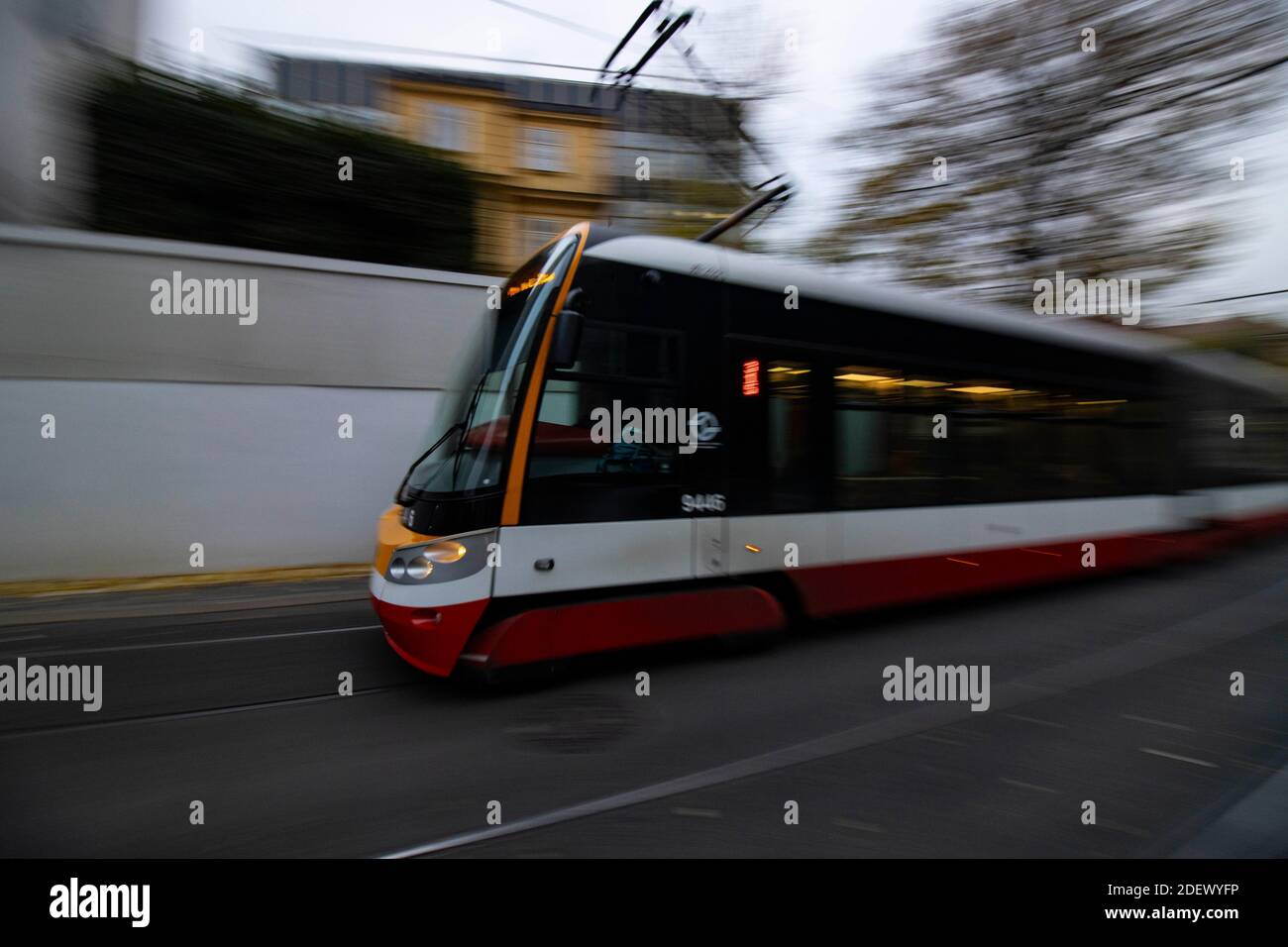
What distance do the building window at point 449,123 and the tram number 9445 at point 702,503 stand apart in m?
19.8

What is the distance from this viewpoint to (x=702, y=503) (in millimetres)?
4949

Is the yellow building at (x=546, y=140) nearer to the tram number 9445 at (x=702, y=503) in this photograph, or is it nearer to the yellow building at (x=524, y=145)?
the yellow building at (x=524, y=145)

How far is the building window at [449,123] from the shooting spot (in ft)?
69.0

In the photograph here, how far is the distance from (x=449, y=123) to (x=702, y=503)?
2066 centimetres

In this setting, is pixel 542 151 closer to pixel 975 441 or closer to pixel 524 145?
pixel 524 145

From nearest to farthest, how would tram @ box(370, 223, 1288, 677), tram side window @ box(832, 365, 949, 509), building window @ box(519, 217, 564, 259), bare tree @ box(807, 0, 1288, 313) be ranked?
1. tram @ box(370, 223, 1288, 677)
2. tram side window @ box(832, 365, 949, 509)
3. bare tree @ box(807, 0, 1288, 313)
4. building window @ box(519, 217, 564, 259)

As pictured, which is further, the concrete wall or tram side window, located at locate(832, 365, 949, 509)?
the concrete wall

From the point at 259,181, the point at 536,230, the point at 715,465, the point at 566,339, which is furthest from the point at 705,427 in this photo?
the point at 536,230

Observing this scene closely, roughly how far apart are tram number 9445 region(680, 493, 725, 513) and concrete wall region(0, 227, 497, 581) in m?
3.62

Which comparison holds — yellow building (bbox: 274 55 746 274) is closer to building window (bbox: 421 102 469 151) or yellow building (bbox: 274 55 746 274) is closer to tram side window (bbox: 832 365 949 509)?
building window (bbox: 421 102 469 151)

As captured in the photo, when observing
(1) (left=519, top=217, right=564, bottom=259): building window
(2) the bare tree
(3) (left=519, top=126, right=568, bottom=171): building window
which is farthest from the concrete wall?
(3) (left=519, top=126, right=568, bottom=171): building window

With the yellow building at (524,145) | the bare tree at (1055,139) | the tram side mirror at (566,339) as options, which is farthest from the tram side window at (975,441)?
the yellow building at (524,145)

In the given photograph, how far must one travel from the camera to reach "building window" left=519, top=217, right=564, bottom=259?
22.1 metres
